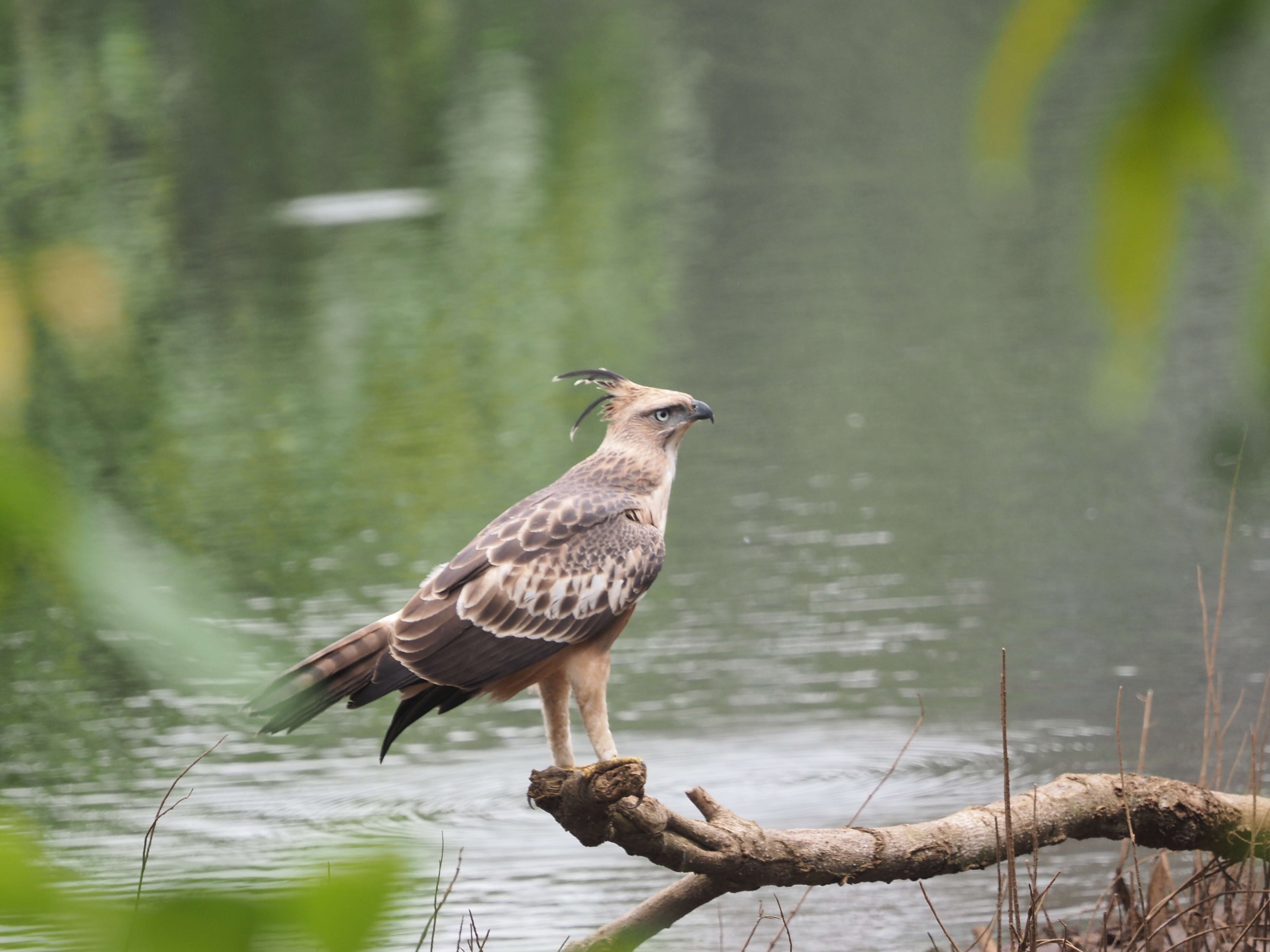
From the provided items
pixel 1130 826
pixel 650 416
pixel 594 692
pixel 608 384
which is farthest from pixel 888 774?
pixel 608 384

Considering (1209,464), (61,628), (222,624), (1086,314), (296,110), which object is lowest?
(61,628)

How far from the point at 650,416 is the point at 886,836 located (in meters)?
1.32

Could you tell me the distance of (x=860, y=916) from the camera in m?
5.18

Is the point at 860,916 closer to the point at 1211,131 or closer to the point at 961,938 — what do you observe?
the point at 961,938

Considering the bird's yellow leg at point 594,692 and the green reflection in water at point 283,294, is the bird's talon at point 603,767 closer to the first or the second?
the bird's yellow leg at point 594,692

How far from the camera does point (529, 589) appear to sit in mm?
3684

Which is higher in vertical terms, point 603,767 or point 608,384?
point 608,384

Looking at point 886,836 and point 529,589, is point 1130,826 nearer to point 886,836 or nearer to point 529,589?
point 886,836

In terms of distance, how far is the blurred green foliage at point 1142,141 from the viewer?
64 cm

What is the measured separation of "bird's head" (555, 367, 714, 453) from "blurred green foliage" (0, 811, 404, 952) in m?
3.52

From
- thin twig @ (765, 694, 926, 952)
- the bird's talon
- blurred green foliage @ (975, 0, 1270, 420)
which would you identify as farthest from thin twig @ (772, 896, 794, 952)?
blurred green foliage @ (975, 0, 1270, 420)

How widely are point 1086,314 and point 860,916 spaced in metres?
4.78

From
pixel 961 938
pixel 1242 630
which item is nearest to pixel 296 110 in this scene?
pixel 961 938

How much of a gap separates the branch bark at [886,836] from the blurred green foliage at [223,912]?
2575mm
